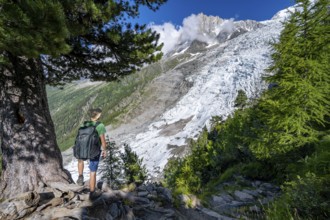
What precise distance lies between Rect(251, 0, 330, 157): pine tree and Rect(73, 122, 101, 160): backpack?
22.8 ft

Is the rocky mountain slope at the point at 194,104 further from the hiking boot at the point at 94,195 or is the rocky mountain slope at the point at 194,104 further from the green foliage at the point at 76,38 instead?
the hiking boot at the point at 94,195

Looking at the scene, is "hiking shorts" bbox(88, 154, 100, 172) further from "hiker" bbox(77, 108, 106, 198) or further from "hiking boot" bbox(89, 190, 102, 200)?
"hiking boot" bbox(89, 190, 102, 200)

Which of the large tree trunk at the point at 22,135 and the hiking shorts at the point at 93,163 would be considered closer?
the large tree trunk at the point at 22,135

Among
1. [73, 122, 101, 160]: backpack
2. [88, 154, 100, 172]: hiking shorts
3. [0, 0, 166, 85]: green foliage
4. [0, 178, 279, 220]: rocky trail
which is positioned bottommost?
[0, 178, 279, 220]: rocky trail

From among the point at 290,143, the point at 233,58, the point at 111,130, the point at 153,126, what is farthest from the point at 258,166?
the point at 111,130

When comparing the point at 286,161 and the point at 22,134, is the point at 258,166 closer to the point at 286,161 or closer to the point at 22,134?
the point at 286,161

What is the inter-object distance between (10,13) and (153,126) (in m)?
88.5

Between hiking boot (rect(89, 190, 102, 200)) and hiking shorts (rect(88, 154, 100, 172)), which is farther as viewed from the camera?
hiking shorts (rect(88, 154, 100, 172))

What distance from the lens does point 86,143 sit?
7148 mm

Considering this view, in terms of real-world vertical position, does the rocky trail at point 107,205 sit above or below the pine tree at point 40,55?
below

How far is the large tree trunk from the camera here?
7.12 metres

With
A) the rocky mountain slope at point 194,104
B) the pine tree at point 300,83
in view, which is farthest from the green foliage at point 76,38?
the rocky mountain slope at point 194,104

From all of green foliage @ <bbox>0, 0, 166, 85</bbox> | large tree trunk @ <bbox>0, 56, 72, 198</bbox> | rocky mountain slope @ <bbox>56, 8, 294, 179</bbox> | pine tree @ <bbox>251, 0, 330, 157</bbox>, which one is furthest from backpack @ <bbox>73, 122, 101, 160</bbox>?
rocky mountain slope @ <bbox>56, 8, 294, 179</bbox>

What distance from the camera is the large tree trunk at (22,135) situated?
23.4 ft
